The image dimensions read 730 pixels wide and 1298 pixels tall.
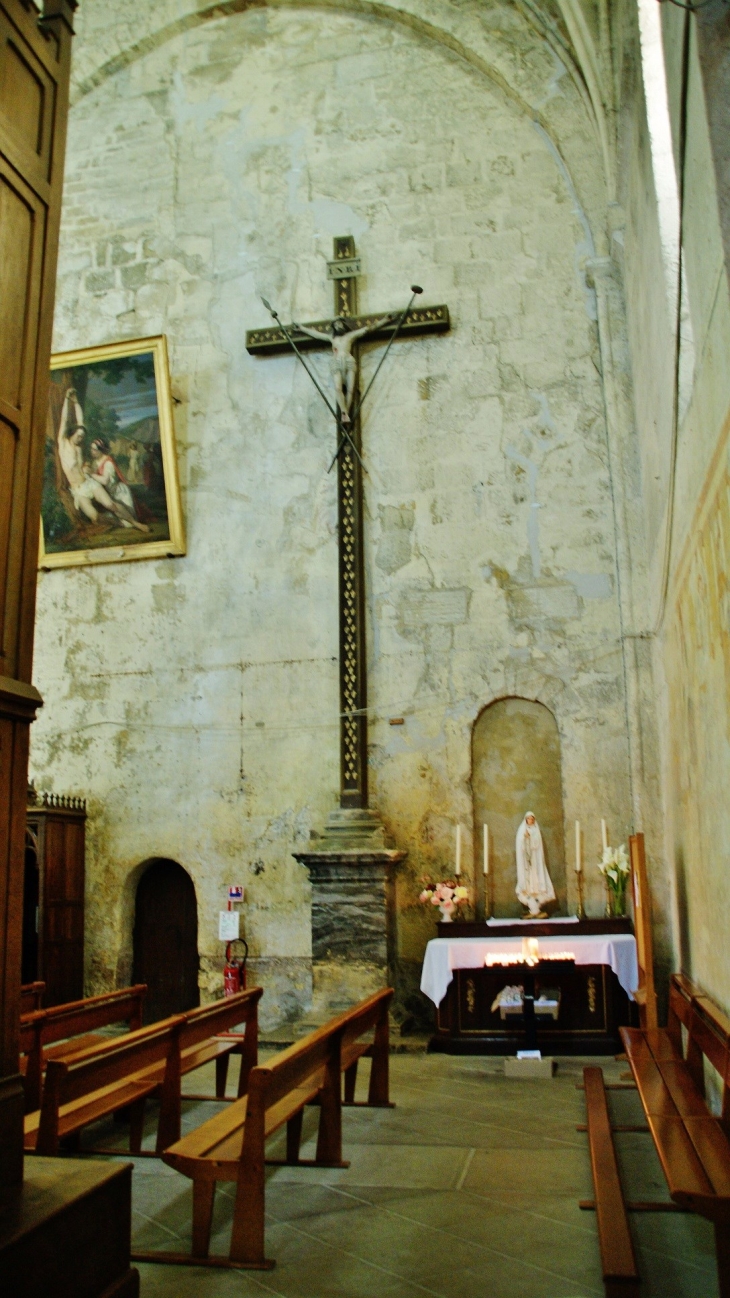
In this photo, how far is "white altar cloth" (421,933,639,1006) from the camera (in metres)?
7.59

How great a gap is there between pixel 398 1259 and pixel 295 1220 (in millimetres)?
561

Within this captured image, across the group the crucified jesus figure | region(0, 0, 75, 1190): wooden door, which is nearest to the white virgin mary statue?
the crucified jesus figure

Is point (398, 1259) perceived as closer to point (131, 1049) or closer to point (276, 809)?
point (131, 1049)

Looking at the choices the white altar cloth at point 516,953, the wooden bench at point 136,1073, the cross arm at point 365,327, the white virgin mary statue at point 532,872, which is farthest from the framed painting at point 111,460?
the wooden bench at point 136,1073

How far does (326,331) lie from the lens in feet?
33.3

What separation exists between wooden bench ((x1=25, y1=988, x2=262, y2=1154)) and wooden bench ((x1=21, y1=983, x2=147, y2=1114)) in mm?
461

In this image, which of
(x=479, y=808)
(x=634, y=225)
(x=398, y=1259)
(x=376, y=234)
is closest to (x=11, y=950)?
(x=398, y=1259)

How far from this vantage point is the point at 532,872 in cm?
866

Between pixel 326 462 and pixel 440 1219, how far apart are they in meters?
7.38

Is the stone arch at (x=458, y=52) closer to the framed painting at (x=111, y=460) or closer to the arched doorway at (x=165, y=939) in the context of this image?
the framed painting at (x=111, y=460)

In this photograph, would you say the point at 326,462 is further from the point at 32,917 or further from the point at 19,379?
the point at 19,379

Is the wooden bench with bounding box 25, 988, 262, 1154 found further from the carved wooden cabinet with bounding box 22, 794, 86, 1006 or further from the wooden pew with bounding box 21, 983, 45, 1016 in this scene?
the carved wooden cabinet with bounding box 22, 794, 86, 1006

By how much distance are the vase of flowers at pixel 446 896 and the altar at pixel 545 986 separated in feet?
1.17

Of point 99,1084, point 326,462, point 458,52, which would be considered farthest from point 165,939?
point 458,52
